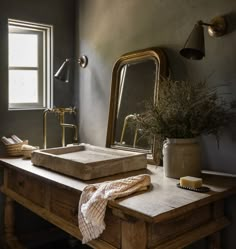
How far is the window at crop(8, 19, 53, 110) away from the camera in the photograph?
239 cm

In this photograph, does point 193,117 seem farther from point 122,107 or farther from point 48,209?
point 48,209

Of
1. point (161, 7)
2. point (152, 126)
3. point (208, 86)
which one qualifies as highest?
point (161, 7)

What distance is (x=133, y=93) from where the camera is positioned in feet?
6.48

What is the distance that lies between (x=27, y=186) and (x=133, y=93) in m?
0.81

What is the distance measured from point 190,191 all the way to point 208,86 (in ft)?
1.87

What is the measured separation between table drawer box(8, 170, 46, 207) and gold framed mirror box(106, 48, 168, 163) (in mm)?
559

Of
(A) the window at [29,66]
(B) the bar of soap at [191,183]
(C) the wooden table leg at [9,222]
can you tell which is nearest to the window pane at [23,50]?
(A) the window at [29,66]

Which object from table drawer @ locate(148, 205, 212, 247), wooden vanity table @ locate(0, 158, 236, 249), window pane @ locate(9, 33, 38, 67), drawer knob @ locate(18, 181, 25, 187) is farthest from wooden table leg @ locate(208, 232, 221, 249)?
window pane @ locate(9, 33, 38, 67)

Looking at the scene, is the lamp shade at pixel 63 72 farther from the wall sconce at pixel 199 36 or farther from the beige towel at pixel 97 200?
Result: the beige towel at pixel 97 200

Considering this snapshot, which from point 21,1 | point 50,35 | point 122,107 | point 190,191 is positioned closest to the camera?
point 190,191

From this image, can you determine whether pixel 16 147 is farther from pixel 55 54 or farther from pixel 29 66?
pixel 55 54

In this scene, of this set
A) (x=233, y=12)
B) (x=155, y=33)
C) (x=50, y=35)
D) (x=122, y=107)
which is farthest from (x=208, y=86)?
(x=50, y=35)

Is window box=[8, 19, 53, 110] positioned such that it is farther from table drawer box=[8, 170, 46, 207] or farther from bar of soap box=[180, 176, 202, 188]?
bar of soap box=[180, 176, 202, 188]

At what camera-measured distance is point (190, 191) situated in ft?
4.25
